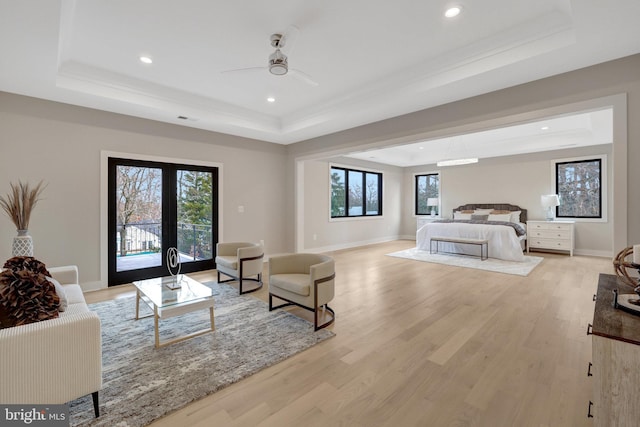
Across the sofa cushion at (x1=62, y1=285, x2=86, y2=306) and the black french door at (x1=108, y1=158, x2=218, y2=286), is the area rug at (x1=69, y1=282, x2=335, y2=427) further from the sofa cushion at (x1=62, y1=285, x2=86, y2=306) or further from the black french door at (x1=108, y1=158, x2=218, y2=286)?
the black french door at (x1=108, y1=158, x2=218, y2=286)

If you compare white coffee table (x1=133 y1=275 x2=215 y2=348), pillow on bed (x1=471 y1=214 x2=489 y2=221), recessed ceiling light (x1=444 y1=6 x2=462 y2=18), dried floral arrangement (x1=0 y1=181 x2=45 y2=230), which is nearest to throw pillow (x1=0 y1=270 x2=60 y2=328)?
white coffee table (x1=133 y1=275 x2=215 y2=348)

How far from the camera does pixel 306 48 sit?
312 centimetres

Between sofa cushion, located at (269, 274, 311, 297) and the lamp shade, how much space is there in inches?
276

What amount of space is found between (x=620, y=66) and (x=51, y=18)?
5.16 metres

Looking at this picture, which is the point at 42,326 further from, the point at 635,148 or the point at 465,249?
the point at 465,249

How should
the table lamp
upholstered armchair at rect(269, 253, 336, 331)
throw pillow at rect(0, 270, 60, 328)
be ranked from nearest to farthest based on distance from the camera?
throw pillow at rect(0, 270, 60, 328)
upholstered armchair at rect(269, 253, 336, 331)
the table lamp

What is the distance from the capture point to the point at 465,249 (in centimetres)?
707

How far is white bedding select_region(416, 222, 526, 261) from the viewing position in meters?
6.34

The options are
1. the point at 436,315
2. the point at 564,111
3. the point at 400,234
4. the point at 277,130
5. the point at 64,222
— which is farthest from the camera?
Result: the point at 400,234

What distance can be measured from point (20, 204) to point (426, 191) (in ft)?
32.9

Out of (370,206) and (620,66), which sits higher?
(620,66)

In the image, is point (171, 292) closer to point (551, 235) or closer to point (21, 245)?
point (21, 245)

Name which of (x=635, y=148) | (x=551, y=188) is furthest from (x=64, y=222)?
(x=551, y=188)

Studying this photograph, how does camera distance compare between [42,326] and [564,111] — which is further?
[564,111]
